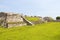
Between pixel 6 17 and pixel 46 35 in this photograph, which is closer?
pixel 46 35

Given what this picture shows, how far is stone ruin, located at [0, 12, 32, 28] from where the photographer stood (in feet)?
137

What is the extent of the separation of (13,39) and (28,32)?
434cm

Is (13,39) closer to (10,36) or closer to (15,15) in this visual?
(10,36)

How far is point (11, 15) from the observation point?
44625 mm

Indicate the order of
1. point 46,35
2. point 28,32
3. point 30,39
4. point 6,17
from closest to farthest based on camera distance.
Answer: point 30,39 → point 46,35 → point 28,32 → point 6,17

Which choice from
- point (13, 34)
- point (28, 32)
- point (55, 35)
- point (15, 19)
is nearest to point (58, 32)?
point (55, 35)

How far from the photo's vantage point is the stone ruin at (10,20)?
137 ft

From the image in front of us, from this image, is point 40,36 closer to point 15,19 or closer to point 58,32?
point 58,32

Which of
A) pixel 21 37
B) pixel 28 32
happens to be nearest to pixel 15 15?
pixel 28 32

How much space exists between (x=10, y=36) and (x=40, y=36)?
5041 mm

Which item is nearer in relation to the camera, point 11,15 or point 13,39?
point 13,39

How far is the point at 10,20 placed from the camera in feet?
144

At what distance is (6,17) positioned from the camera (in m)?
43.9

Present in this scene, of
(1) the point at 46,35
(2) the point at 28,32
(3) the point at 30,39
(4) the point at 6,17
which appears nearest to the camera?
(3) the point at 30,39
